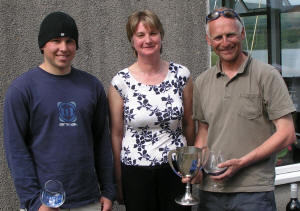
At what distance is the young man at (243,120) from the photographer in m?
Result: 2.28

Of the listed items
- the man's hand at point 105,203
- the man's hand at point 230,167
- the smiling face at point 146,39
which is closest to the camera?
the man's hand at point 230,167

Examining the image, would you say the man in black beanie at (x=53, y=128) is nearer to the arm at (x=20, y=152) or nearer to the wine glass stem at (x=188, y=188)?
the arm at (x=20, y=152)

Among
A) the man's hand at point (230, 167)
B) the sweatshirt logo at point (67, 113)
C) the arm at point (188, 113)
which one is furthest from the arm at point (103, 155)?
the man's hand at point (230, 167)

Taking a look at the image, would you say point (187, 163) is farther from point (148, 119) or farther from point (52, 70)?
point (52, 70)

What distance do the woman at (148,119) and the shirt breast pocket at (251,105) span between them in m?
0.45

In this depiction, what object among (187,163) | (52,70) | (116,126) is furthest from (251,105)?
(52,70)

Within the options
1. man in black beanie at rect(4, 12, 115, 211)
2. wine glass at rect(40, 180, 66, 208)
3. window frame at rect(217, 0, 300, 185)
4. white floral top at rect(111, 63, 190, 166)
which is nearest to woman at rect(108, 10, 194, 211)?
white floral top at rect(111, 63, 190, 166)

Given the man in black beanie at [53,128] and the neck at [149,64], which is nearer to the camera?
the man in black beanie at [53,128]

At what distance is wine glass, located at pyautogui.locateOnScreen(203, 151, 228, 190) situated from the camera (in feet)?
7.70

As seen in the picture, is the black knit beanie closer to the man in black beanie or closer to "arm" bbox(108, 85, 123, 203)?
the man in black beanie

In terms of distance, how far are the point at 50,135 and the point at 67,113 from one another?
15 cm

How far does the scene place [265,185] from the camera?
7.66 ft

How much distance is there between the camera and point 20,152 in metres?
2.21

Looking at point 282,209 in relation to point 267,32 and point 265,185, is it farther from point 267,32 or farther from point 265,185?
point 265,185
